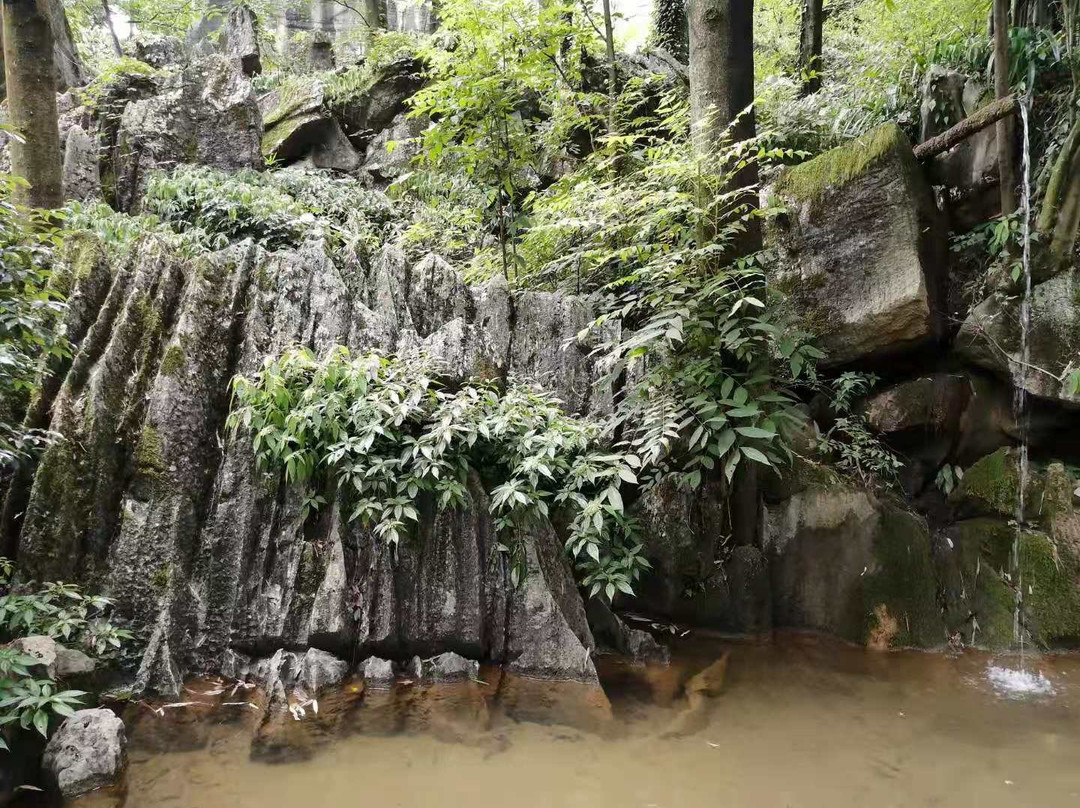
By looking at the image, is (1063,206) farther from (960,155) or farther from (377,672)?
(377,672)

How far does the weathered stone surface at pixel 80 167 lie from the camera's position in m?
7.47

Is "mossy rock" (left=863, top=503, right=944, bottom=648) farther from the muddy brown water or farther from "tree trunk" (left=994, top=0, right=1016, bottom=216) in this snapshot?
"tree trunk" (left=994, top=0, right=1016, bottom=216)

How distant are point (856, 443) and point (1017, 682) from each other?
2217 mm

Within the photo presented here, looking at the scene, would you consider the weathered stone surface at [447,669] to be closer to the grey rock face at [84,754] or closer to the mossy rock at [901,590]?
the grey rock face at [84,754]

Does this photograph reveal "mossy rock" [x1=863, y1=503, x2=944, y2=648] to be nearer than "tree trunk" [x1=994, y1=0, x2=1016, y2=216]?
Yes

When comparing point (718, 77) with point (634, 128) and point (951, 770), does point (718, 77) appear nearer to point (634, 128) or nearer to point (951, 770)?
point (634, 128)

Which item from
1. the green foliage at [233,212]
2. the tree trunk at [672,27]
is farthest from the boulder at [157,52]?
the tree trunk at [672,27]

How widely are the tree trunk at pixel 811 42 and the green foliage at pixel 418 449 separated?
684 centimetres

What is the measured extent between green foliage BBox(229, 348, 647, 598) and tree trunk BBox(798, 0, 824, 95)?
6837 mm

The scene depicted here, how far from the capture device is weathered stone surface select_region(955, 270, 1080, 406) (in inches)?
215

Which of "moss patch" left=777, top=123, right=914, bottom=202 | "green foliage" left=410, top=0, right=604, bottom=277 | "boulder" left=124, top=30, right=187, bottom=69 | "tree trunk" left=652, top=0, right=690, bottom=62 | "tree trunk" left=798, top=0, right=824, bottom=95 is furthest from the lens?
"boulder" left=124, top=30, right=187, bottom=69

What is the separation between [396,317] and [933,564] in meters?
5.19

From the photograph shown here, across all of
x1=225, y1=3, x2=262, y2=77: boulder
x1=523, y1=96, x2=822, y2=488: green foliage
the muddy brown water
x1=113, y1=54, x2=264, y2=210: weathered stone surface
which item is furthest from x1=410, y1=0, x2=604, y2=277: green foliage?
x1=225, y1=3, x2=262, y2=77: boulder

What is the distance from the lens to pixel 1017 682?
4469 mm
